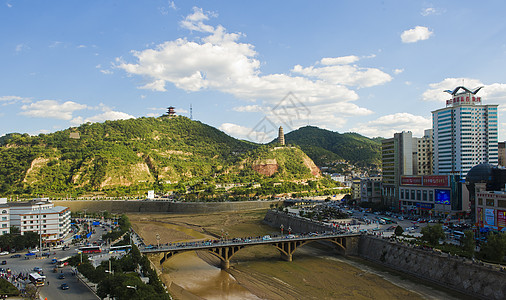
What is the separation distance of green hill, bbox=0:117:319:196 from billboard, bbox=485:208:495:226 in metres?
112

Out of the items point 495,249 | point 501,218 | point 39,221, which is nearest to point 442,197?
point 501,218

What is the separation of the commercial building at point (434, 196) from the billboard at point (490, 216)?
17.8 m

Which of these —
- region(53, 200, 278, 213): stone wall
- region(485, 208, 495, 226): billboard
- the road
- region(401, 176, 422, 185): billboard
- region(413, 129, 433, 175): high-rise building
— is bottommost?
region(53, 200, 278, 213): stone wall

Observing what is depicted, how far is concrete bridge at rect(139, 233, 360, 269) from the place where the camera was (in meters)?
44.6

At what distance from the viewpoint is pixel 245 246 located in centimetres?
4803

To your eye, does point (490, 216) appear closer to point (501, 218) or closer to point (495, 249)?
point (501, 218)

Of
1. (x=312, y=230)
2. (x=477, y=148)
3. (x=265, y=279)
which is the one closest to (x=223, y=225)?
(x=312, y=230)

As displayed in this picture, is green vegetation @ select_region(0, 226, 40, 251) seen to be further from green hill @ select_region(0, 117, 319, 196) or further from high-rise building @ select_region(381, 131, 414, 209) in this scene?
green hill @ select_region(0, 117, 319, 196)

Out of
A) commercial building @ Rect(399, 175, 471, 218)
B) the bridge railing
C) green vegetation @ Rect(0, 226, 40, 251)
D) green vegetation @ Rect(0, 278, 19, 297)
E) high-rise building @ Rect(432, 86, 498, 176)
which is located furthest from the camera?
high-rise building @ Rect(432, 86, 498, 176)

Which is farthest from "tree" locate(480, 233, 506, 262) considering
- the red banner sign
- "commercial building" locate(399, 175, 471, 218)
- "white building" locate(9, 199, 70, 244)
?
"white building" locate(9, 199, 70, 244)

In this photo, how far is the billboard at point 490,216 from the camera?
5219 centimetres

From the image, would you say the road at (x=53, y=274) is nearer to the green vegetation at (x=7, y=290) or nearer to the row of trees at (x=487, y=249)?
the green vegetation at (x=7, y=290)

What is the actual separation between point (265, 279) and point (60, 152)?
477 feet

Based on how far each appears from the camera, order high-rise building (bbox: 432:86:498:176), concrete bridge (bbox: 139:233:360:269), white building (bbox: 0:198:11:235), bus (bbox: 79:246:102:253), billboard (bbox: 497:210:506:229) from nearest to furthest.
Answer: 1. concrete bridge (bbox: 139:233:360:269)
2. bus (bbox: 79:246:102:253)
3. billboard (bbox: 497:210:506:229)
4. white building (bbox: 0:198:11:235)
5. high-rise building (bbox: 432:86:498:176)
